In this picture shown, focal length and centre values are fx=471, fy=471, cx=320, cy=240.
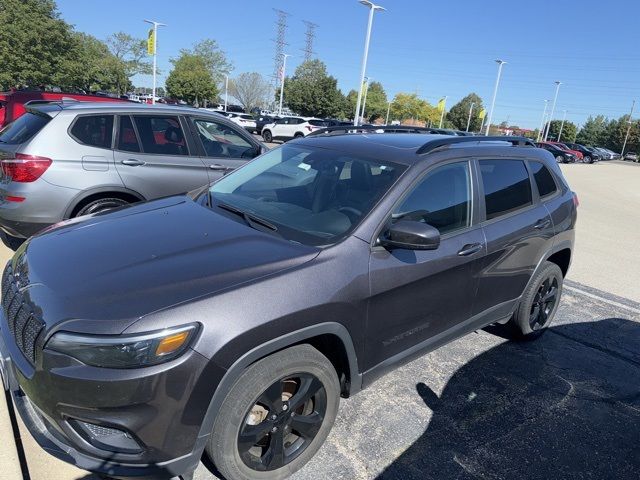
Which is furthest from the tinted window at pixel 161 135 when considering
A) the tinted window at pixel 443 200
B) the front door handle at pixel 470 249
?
the front door handle at pixel 470 249

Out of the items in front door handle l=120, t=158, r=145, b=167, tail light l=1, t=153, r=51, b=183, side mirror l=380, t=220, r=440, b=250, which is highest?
side mirror l=380, t=220, r=440, b=250

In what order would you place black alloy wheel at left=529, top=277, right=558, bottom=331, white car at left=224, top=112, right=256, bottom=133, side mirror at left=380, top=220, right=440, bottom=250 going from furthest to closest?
white car at left=224, top=112, right=256, bottom=133, black alloy wheel at left=529, top=277, right=558, bottom=331, side mirror at left=380, top=220, right=440, bottom=250

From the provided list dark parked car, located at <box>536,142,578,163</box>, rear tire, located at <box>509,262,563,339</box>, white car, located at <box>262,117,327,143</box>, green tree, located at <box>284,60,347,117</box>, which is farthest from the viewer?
green tree, located at <box>284,60,347,117</box>

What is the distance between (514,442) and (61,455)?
8.11 ft

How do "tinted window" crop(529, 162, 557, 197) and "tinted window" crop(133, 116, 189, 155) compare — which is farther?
"tinted window" crop(133, 116, 189, 155)

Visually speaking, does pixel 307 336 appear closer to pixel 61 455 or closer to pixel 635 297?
pixel 61 455

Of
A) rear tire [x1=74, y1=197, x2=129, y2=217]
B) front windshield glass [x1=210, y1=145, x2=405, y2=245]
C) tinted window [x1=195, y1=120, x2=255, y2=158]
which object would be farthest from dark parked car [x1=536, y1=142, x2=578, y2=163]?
front windshield glass [x1=210, y1=145, x2=405, y2=245]

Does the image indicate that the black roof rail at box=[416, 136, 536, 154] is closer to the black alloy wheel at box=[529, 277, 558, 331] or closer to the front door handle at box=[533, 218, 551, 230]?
the front door handle at box=[533, 218, 551, 230]

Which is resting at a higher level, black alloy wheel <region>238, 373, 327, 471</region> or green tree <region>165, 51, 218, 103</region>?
green tree <region>165, 51, 218, 103</region>

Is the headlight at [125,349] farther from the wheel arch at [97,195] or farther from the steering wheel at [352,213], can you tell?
the wheel arch at [97,195]

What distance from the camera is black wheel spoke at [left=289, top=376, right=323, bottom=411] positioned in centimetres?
232

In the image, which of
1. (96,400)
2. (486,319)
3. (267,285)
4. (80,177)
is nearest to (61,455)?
(96,400)

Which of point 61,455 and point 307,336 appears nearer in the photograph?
point 61,455

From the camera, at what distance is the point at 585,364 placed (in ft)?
13.0
